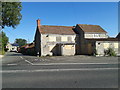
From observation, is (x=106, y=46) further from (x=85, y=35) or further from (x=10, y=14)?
(x=10, y=14)

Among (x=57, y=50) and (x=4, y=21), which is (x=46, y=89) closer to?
(x=4, y=21)

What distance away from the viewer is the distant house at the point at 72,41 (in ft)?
106

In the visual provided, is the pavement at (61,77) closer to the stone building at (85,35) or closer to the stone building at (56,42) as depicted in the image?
the stone building at (56,42)

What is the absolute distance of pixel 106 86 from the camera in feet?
21.8

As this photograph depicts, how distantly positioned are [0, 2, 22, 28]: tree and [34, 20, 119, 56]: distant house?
24.4 ft

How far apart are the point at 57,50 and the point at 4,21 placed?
13.1 meters

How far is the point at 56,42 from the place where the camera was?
117 feet

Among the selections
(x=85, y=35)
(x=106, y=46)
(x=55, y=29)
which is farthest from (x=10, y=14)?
(x=106, y=46)

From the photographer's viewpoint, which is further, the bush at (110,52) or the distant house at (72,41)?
the distant house at (72,41)

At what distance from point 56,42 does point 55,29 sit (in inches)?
149

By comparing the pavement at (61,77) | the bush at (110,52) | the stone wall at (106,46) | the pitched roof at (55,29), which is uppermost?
the pitched roof at (55,29)

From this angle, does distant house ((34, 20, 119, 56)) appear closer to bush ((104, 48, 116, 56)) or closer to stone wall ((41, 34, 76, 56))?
stone wall ((41, 34, 76, 56))

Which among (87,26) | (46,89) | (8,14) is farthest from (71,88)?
(87,26)

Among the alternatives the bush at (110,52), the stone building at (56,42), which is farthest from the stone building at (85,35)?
the bush at (110,52)
